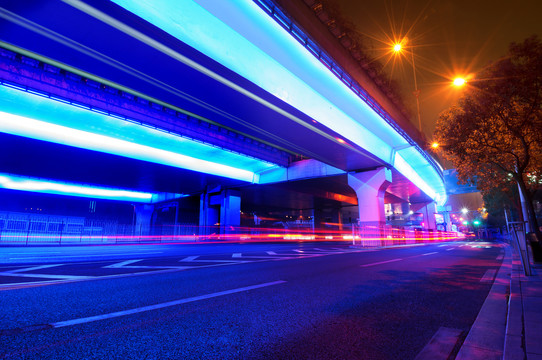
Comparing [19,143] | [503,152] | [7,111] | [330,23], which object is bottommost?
[503,152]

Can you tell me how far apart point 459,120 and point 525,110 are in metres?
2.18

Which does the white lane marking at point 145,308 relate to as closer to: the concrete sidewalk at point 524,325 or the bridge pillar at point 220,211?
the concrete sidewalk at point 524,325

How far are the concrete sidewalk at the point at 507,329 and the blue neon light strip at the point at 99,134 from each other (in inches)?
753

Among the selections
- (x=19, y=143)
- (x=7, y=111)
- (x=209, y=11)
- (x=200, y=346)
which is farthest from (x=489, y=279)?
(x=19, y=143)

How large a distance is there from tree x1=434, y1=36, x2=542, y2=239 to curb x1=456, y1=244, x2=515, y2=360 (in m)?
9.81

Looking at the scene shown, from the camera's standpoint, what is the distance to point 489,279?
6.27 m

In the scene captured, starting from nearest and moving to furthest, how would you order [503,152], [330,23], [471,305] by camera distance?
[471,305], [330,23], [503,152]

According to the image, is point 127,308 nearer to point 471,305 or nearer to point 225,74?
point 471,305

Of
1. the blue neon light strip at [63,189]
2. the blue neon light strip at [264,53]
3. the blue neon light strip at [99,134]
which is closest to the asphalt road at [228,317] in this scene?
the blue neon light strip at [264,53]

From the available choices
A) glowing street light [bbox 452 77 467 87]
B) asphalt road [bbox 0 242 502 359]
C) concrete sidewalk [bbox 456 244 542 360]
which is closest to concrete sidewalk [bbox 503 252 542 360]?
concrete sidewalk [bbox 456 244 542 360]

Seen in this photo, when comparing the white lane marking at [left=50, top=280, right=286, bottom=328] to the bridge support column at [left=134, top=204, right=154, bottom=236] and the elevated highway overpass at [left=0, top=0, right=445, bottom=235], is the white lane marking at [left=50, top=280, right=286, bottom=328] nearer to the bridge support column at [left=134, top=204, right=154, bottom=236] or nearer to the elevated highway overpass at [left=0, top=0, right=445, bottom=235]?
the elevated highway overpass at [left=0, top=0, right=445, bottom=235]

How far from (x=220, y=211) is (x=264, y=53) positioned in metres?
28.1

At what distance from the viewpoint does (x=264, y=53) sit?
429 inches

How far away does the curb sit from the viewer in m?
2.28
